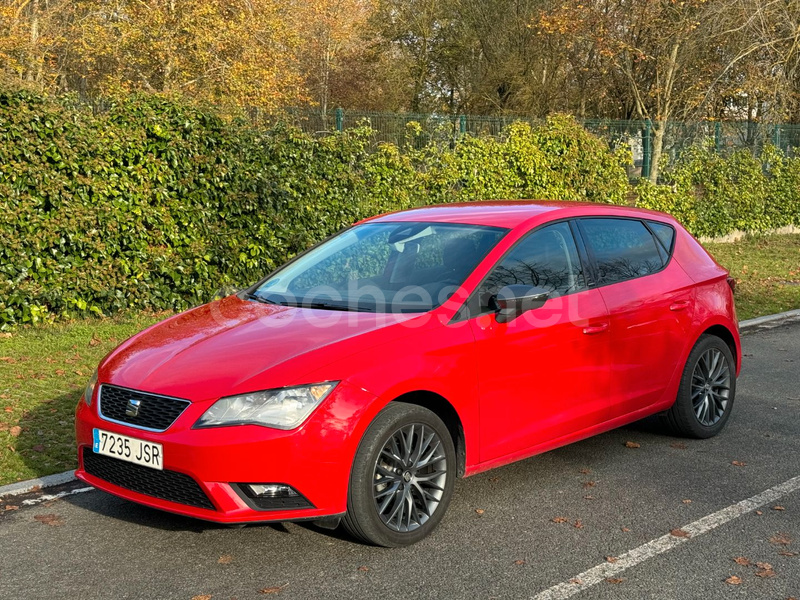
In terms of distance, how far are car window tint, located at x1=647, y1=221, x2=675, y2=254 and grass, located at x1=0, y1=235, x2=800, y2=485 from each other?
13.8ft

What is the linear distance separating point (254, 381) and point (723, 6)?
22567 mm

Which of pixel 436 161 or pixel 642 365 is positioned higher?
pixel 436 161

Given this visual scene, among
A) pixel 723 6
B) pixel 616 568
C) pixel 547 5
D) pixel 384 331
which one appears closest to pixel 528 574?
pixel 616 568

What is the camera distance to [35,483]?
561 cm

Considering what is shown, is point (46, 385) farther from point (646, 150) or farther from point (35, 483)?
point (646, 150)

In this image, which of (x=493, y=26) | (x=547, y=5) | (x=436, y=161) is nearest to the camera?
(x=436, y=161)

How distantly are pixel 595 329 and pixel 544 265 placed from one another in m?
0.49

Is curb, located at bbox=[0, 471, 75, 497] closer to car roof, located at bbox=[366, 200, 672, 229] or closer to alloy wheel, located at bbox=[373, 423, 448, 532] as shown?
alloy wheel, located at bbox=[373, 423, 448, 532]

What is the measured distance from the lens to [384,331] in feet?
15.4

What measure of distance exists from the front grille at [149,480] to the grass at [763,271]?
9152mm

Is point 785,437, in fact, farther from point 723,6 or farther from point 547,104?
point 547,104

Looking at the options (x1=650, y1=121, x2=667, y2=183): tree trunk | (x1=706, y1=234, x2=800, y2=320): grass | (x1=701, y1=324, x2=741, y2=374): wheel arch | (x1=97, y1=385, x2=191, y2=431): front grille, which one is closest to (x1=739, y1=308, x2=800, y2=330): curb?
(x1=706, y1=234, x2=800, y2=320): grass

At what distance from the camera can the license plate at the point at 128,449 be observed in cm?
436

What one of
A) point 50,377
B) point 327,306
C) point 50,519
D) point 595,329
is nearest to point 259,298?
point 327,306
